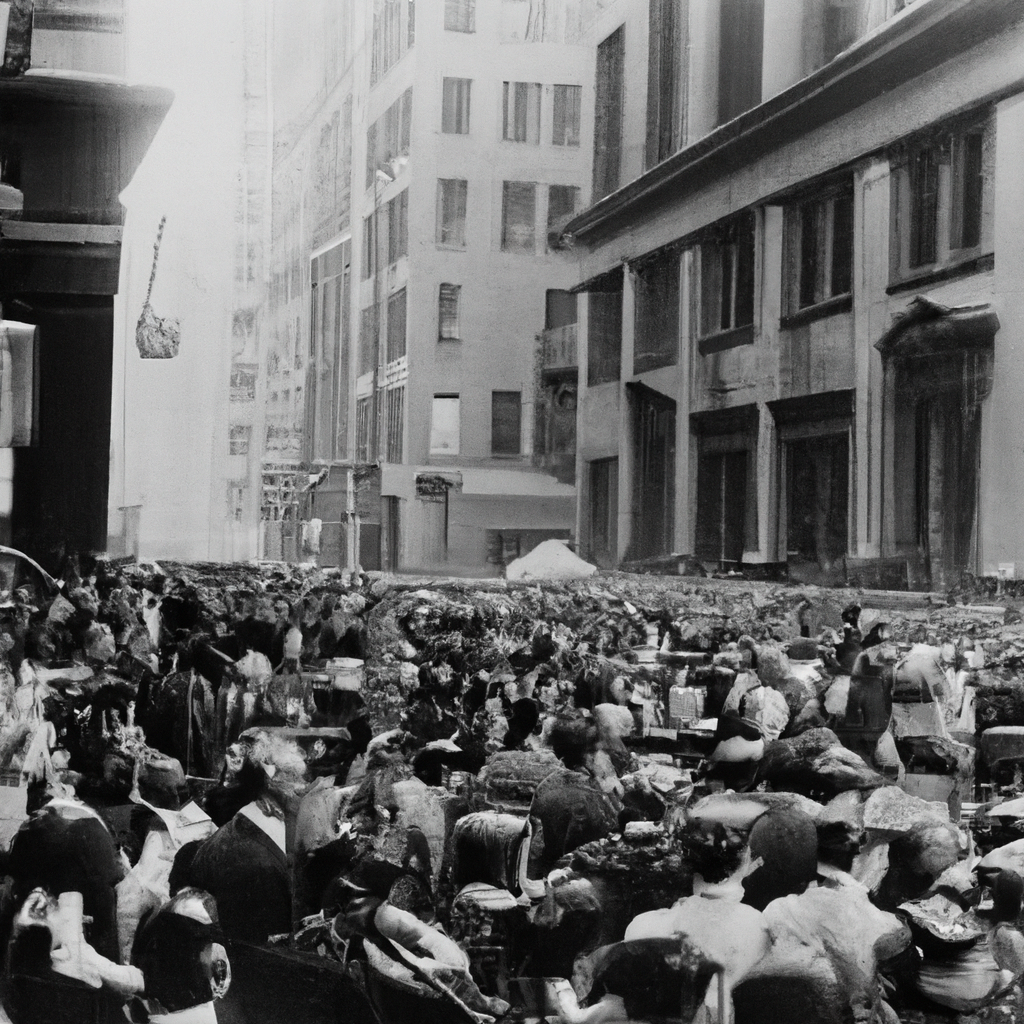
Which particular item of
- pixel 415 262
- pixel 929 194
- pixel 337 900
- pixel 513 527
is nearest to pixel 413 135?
pixel 415 262

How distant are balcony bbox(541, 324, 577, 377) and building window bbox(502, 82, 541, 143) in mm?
660

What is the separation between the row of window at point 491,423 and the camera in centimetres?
529

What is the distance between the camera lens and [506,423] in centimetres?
530

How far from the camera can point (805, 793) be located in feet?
16.7

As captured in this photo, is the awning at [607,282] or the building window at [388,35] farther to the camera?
the awning at [607,282]

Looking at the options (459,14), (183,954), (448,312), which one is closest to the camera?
(183,954)

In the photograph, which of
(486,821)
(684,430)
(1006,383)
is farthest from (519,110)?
(486,821)

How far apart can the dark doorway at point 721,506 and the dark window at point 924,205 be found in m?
0.89

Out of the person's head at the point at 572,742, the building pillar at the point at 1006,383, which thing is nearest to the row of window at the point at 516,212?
the building pillar at the point at 1006,383

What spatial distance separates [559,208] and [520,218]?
0.46 feet

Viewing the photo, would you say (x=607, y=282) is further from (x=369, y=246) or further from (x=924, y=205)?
(x=924, y=205)

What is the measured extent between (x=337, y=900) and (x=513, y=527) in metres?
1.38

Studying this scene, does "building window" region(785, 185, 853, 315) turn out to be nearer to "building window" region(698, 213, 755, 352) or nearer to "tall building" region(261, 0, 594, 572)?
"building window" region(698, 213, 755, 352)

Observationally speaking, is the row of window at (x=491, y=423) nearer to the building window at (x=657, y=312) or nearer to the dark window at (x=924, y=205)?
the building window at (x=657, y=312)
